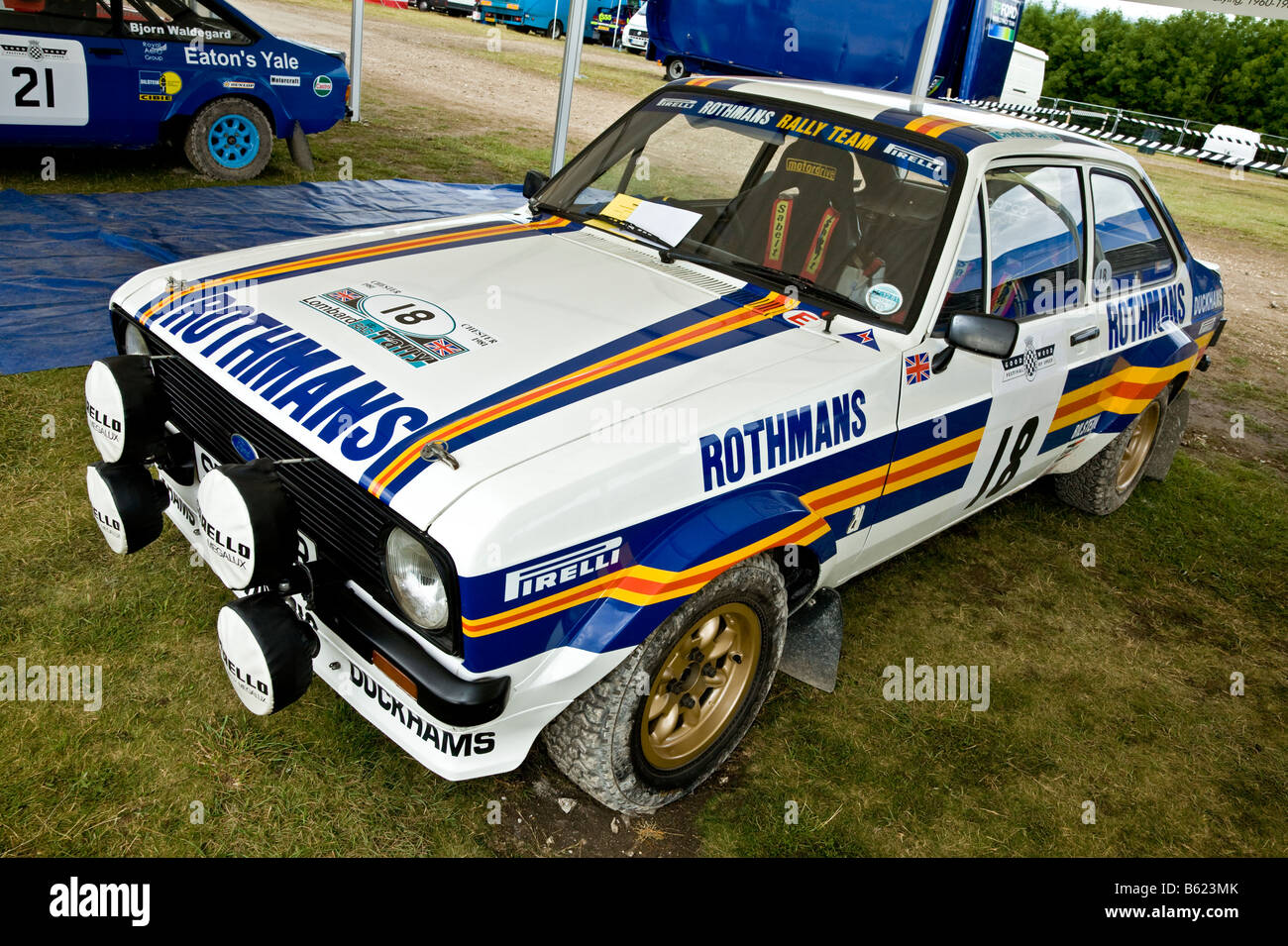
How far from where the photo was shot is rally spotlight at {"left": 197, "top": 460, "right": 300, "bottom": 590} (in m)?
2.04

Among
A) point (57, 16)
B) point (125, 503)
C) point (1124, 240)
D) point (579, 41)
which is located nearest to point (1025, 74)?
point (579, 41)

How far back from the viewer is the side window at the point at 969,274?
2.87 meters

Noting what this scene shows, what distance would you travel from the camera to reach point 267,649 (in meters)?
2.04

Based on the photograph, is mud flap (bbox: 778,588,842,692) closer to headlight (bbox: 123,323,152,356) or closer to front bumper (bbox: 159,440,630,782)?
front bumper (bbox: 159,440,630,782)

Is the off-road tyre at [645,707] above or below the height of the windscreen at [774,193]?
below

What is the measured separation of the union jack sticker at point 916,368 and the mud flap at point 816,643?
28.0 inches

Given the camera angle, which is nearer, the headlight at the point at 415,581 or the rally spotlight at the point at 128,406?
the headlight at the point at 415,581

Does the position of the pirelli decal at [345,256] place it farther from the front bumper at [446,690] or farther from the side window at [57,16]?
the side window at [57,16]

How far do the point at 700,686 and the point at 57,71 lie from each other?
6.30 m

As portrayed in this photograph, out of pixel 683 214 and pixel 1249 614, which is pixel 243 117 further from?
pixel 1249 614

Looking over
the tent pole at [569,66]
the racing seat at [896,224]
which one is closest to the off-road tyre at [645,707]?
the racing seat at [896,224]

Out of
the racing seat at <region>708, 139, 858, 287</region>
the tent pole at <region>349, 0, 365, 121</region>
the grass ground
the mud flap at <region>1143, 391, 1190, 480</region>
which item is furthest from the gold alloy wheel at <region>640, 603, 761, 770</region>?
the tent pole at <region>349, 0, 365, 121</region>

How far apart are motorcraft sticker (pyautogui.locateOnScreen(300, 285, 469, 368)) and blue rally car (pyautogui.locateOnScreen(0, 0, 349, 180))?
510 cm

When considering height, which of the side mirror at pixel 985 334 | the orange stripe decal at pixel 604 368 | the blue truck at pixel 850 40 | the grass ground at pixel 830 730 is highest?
the blue truck at pixel 850 40
